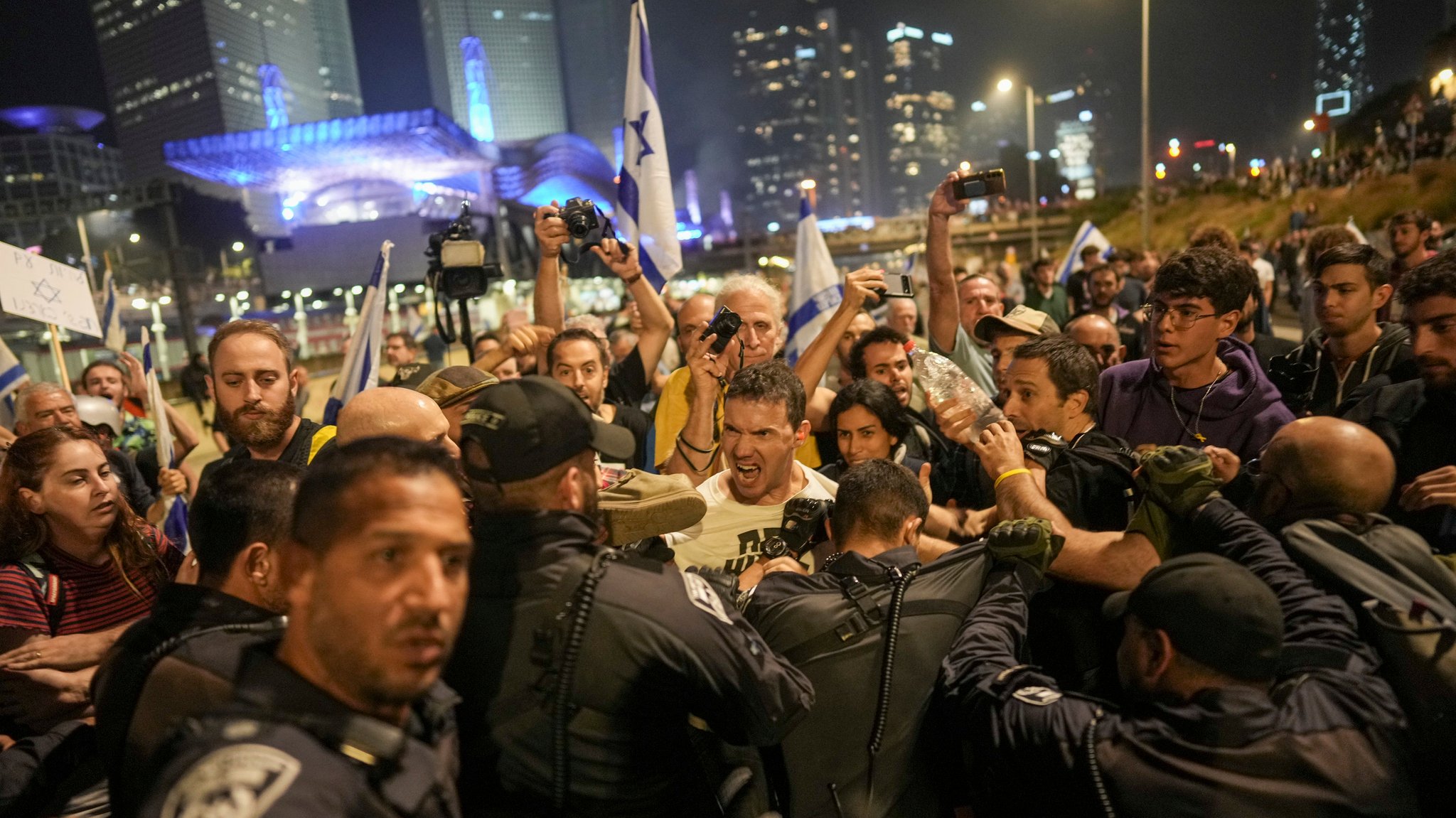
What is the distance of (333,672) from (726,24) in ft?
649

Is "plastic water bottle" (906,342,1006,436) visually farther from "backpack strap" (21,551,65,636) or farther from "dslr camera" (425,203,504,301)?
"backpack strap" (21,551,65,636)

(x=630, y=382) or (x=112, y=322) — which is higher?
(x=112, y=322)

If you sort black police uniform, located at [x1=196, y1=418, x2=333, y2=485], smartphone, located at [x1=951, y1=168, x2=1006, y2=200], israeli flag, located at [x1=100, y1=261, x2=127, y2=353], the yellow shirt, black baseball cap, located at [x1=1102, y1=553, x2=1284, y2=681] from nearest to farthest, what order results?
1. black baseball cap, located at [x1=1102, y1=553, x2=1284, y2=681]
2. black police uniform, located at [x1=196, y1=418, x2=333, y2=485]
3. smartphone, located at [x1=951, y1=168, x2=1006, y2=200]
4. the yellow shirt
5. israeli flag, located at [x1=100, y1=261, x2=127, y2=353]

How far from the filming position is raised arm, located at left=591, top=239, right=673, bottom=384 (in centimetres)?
490

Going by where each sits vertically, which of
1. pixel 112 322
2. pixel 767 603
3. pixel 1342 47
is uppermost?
pixel 1342 47

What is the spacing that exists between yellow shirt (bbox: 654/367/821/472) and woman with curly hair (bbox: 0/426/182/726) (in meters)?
2.30

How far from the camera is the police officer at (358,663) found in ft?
4.06

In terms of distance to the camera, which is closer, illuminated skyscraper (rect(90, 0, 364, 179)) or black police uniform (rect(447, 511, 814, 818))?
black police uniform (rect(447, 511, 814, 818))

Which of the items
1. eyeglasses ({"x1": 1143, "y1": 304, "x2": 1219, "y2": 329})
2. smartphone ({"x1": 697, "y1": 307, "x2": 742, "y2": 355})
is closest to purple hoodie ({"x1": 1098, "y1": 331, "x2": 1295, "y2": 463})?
eyeglasses ({"x1": 1143, "y1": 304, "x2": 1219, "y2": 329})

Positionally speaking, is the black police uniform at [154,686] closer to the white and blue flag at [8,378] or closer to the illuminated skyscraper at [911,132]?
the white and blue flag at [8,378]

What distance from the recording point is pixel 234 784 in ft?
3.89

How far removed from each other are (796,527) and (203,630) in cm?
177

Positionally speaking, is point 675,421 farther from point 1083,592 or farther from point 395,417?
point 1083,592

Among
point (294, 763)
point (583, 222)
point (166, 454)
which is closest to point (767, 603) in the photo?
point (294, 763)
